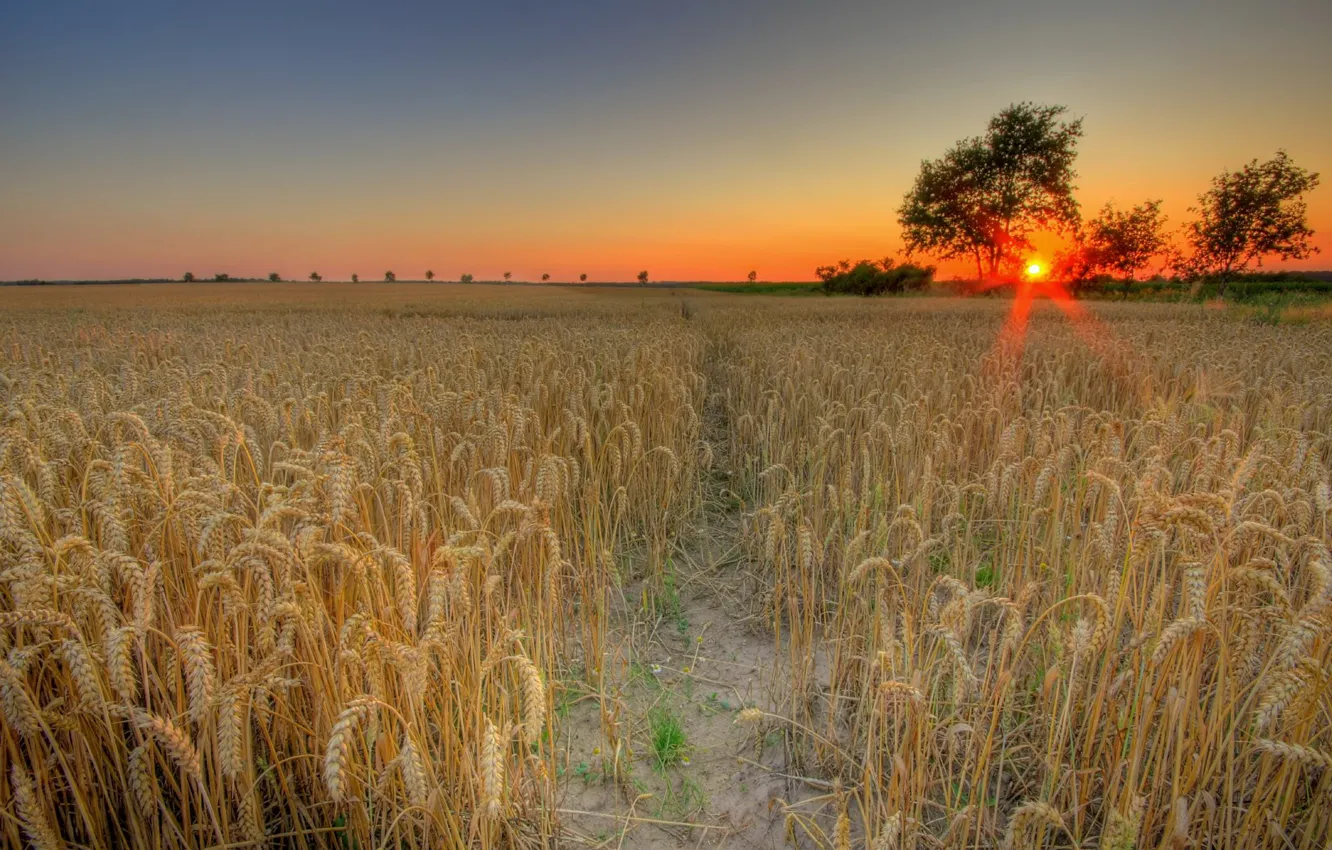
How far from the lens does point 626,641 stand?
2.95 m

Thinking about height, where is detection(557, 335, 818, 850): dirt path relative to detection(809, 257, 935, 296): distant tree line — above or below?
below

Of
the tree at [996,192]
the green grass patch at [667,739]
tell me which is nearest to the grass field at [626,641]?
the green grass patch at [667,739]

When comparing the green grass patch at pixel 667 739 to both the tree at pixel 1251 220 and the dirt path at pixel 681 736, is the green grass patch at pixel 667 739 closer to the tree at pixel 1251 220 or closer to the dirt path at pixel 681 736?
the dirt path at pixel 681 736

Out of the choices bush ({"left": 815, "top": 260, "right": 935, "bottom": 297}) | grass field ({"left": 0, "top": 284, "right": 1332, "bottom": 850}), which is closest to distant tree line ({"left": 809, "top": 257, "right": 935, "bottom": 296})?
bush ({"left": 815, "top": 260, "right": 935, "bottom": 297})

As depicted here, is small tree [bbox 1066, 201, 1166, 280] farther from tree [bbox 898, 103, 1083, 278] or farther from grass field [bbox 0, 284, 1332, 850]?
grass field [bbox 0, 284, 1332, 850]

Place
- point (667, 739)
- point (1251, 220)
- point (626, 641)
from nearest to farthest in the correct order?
1. point (667, 739)
2. point (626, 641)
3. point (1251, 220)

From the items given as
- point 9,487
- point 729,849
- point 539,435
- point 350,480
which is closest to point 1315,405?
point 729,849

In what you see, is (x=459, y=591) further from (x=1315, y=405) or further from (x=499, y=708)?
(x=1315, y=405)

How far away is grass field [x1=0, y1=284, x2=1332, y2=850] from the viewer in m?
1.33

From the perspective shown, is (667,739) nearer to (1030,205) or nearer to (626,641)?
(626,641)

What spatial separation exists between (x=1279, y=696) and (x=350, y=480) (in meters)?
2.18

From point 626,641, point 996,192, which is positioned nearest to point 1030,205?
point 996,192

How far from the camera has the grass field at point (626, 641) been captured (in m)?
1.33

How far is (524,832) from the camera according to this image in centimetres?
179
